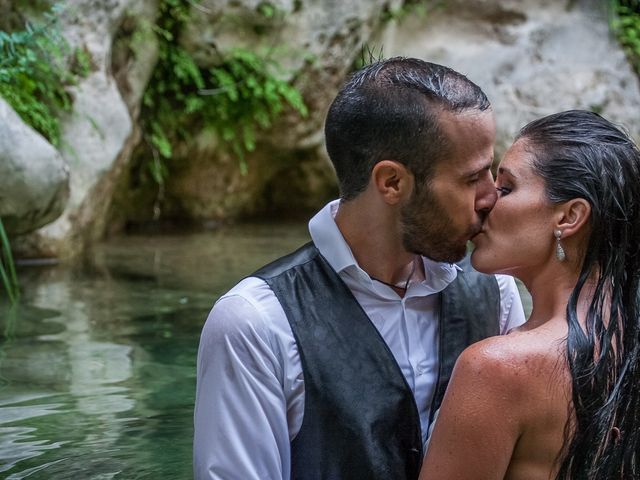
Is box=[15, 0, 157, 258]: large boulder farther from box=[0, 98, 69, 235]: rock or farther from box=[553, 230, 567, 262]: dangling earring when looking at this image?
box=[553, 230, 567, 262]: dangling earring

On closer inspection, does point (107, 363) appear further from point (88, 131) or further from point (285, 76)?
point (285, 76)

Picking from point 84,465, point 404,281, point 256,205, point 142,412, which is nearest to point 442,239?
point 404,281

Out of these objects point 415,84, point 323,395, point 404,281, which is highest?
point 415,84

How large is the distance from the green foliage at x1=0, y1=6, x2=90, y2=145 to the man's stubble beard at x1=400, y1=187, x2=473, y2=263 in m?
4.80

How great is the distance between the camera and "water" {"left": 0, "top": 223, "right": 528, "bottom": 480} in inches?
157

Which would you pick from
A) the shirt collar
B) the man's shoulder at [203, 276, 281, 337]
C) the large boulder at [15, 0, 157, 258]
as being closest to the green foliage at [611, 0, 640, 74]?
the large boulder at [15, 0, 157, 258]

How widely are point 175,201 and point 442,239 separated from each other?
788cm

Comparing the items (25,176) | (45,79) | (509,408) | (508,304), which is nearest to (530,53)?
(45,79)

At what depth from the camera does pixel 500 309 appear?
8.89ft

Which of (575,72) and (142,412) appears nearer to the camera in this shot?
(142,412)

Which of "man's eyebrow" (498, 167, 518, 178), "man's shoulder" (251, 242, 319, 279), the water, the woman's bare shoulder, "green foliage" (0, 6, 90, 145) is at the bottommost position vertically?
the water

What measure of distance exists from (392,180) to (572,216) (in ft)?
1.35

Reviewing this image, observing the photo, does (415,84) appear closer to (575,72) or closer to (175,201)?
(175,201)

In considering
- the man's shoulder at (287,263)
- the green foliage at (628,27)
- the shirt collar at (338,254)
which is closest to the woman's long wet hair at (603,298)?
the shirt collar at (338,254)
